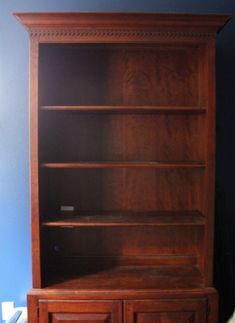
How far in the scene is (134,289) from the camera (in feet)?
4.33

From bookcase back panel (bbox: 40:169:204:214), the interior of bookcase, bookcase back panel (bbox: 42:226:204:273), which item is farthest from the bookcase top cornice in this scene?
bookcase back panel (bbox: 42:226:204:273)

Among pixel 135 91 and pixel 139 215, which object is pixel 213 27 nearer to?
pixel 135 91

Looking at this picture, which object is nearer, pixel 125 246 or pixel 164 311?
pixel 164 311

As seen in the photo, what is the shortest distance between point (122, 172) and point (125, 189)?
3.5 inches

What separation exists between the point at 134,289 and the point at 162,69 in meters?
1.04

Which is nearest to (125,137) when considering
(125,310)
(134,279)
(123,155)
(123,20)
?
(123,155)

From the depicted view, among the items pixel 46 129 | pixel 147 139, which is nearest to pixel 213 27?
pixel 147 139

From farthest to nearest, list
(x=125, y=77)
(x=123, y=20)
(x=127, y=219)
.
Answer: (x=125, y=77), (x=127, y=219), (x=123, y=20)

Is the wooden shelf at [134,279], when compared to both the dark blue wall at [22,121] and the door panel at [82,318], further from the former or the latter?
the dark blue wall at [22,121]

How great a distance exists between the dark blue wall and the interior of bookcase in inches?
6.4

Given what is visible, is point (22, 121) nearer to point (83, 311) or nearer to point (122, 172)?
point (122, 172)

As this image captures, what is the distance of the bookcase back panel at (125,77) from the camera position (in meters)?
1.50

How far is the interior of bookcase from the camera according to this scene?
1.50 meters

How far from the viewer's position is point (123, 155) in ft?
5.02
